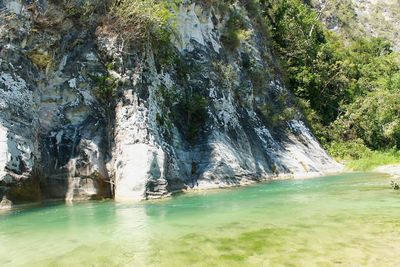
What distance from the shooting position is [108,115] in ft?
53.8

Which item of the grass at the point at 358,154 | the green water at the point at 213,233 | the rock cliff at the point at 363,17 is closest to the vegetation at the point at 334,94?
the grass at the point at 358,154

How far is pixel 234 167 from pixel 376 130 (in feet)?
57.7

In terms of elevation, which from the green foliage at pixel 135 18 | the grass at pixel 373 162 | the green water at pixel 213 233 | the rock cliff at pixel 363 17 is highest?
the rock cliff at pixel 363 17

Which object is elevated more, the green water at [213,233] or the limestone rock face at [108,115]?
the limestone rock face at [108,115]

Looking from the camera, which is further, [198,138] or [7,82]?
[198,138]

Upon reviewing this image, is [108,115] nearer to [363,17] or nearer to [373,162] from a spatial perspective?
[373,162]

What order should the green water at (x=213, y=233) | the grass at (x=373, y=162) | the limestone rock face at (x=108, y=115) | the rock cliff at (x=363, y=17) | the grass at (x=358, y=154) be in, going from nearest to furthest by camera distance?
the green water at (x=213, y=233)
the limestone rock face at (x=108, y=115)
the grass at (x=373, y=162)
the grass at (x=358, y=154)
the rock cliff at (x=363, y=17)

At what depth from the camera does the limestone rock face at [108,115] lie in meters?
14.5

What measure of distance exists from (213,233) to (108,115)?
30.8 feet

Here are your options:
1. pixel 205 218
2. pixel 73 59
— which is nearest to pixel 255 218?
pixel 205 218

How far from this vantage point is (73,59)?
16484mm

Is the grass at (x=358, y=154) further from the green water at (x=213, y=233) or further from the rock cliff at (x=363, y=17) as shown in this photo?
the rock cliff at (x=363, y=17)

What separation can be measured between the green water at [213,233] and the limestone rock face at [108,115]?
6.31 ft

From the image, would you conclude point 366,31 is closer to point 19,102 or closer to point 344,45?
point 344,45
